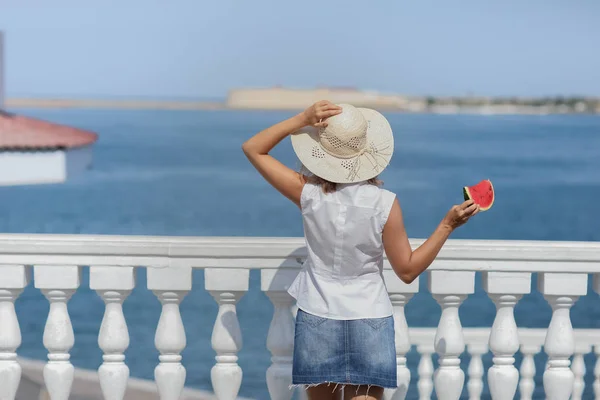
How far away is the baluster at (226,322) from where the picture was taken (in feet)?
11.5

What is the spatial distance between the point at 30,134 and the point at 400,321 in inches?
2088

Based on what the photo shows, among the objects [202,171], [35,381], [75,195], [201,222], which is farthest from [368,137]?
[202,171]

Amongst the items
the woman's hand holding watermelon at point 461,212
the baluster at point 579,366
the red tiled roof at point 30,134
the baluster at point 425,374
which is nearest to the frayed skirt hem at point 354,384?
the woman's hand holding watermelon at point 461,212

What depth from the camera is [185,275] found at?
11.5 feet

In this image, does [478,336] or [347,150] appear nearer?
[347,150]

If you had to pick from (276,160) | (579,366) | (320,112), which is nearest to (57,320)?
(276,160)

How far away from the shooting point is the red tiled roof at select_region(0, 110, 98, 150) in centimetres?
5194

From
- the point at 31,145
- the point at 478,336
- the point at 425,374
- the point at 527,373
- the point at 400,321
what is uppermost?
the point at 400,321

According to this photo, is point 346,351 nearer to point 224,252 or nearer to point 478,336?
point 224,252

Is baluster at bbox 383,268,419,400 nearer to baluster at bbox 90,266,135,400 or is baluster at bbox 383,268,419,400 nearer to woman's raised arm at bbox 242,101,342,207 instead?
woman's raised arm at bbox 242,101,342,207

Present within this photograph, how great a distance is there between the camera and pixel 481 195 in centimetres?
305

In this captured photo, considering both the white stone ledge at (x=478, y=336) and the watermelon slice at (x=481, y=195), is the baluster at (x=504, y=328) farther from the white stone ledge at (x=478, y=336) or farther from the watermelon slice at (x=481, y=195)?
the white stone ledge at (x=478, y=336)

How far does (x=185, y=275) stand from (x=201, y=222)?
51875mm

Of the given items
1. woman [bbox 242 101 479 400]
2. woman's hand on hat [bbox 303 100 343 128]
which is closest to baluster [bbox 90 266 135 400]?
woman [bbox 242 101 479 400]
